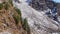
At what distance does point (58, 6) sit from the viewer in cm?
4647

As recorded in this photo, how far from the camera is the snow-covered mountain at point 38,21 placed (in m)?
34.3

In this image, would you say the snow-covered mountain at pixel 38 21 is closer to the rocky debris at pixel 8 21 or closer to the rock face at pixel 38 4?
the rock face at pixel 38 4

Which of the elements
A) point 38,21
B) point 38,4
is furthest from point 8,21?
point 38,4

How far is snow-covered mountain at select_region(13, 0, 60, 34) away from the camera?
3428 centimetres

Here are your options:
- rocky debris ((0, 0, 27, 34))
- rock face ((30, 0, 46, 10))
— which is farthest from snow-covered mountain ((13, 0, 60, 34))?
rocky debris ((0, 0, 27, 34))

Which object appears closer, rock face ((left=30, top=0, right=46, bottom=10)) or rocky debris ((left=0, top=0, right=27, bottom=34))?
rocky debris ((left=0, top=0, right=27, bottom=34))

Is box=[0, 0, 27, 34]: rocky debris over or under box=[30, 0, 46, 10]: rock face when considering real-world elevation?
over

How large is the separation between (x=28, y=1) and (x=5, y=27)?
123ft

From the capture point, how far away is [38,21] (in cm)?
3728

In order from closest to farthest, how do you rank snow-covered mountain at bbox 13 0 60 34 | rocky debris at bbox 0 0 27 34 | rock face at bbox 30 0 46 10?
1. rocky debris at bbox 0 0 27 34
2. snow-covered mountain at bbox 13 0 60 34
3. rock face at bbox 30 0 46 10

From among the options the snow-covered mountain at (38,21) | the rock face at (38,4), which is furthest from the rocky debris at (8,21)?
the rock face at (38,4)

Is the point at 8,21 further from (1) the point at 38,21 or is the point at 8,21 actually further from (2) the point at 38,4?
(2) the point at 38,4

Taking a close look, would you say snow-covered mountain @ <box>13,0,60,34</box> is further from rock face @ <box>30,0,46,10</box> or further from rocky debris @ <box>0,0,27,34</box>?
rocky debris @ <box>0,0,27,34</box>

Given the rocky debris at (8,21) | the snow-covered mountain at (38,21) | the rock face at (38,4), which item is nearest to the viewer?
the rocky debris at (8,21)
